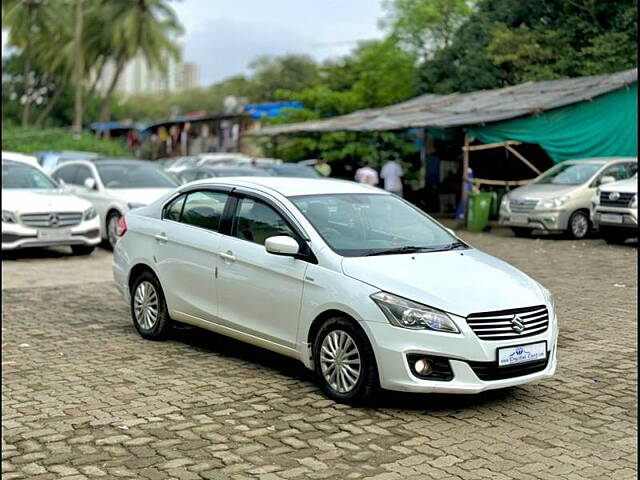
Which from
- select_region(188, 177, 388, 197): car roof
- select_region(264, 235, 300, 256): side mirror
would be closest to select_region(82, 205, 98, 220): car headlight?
select_region(188, 177, 388, 197): car roof

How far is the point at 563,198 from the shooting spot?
18.2m

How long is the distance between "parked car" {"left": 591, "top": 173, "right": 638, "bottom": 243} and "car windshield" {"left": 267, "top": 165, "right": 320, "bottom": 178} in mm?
6748

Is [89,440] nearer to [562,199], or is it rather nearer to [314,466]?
[314,466]

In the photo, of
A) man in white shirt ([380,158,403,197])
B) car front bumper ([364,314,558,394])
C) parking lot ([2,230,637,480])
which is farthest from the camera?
man in white shirt ([380,158,403,197])

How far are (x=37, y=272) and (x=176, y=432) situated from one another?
8.64 m

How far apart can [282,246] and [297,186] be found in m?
1.04

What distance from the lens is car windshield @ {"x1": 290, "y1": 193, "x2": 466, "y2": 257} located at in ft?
22.7

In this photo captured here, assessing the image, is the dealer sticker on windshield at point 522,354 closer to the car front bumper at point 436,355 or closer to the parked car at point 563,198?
the car front bumper at point 436,355

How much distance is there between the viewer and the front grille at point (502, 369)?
6051mm

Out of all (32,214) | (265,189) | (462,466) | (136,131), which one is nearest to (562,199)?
(32,214)

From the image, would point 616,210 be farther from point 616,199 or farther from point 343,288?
point 343,288

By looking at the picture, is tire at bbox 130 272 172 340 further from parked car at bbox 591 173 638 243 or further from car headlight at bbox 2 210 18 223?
parked car at bbox 591 173 638 243

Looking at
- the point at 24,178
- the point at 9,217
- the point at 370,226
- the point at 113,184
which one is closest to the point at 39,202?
the point at 9,217

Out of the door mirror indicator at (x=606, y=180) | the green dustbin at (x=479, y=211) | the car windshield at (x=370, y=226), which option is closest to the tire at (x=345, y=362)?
the car windshield at (x=370, y=226)
